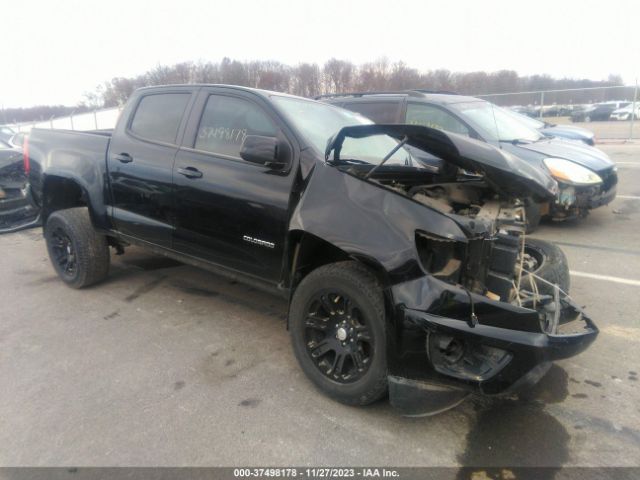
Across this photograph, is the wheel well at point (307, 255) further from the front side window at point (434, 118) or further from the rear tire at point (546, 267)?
the front side window at point (434, 118)

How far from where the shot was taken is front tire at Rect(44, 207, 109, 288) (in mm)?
4555

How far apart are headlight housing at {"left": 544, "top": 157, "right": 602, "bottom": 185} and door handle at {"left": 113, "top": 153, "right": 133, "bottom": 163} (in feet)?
15.9

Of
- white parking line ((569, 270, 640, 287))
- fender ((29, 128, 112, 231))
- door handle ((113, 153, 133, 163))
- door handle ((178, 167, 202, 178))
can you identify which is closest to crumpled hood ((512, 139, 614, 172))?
white parking line ((569, 270, 640, 287))

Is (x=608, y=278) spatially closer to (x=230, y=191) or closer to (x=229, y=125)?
(x=230, y=191)

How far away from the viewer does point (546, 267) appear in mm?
3305

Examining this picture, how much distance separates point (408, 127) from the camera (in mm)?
2561

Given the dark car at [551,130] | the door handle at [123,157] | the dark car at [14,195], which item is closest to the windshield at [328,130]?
the door handle at [123,157]

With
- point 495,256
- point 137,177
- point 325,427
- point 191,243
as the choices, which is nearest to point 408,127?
point 495,256

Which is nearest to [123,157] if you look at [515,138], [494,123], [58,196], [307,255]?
[58,196]

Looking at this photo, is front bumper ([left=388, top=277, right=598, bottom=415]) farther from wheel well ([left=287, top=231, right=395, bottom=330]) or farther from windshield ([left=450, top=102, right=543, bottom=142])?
windshield ([left=450, top=102, right=543, bottom=142])

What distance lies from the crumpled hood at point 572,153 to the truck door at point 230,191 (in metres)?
4.05

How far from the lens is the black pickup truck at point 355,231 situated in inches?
93.7

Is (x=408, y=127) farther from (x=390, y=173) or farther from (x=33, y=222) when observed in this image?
(x=33, y=222)

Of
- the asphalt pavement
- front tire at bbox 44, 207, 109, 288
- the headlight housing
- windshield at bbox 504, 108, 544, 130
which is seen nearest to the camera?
the asphalt pavement
